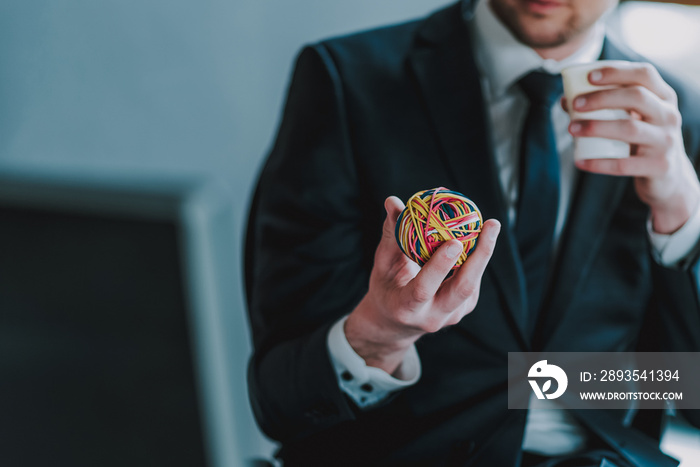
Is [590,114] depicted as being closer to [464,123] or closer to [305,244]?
[464,123]

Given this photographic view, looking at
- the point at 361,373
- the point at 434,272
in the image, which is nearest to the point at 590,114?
the point at 434,272

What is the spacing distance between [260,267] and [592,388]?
432mm

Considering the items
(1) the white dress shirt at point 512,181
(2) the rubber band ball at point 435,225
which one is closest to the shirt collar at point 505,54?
(1) the white dress shirt at point 512,181

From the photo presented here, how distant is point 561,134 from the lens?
0.68 meters

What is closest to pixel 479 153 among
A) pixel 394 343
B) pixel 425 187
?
pixel 425 187

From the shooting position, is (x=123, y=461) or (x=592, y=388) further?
(x=592, y=388)

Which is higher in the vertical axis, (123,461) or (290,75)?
(290,75)

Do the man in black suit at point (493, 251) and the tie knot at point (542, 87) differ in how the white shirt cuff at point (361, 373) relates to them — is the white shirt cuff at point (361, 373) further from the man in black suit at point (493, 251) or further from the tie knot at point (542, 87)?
the tie knot at point (542, 87)

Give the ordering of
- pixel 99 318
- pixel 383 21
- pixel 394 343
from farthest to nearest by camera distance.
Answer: pixel 383 21 → pixel 394 343 → pixel 99 318

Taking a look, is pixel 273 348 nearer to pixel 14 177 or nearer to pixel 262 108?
pixel 262 108

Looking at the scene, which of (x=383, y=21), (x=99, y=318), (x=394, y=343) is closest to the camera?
(x=99, y=318)

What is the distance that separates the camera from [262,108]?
0.80 m

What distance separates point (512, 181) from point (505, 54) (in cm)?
15

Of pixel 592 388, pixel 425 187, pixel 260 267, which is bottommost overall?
pixel 592 388
